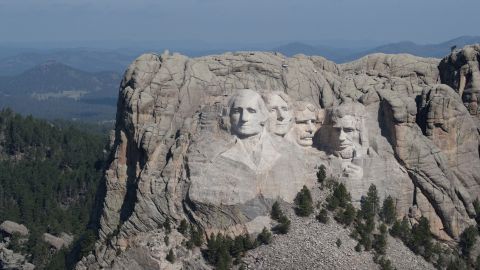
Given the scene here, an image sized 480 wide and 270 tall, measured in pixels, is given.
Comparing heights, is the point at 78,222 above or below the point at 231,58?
below

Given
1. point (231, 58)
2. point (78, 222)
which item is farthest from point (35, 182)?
point (231, 58)

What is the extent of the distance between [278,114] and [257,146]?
2413mm

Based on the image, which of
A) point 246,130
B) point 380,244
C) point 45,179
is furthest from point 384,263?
point 45,179

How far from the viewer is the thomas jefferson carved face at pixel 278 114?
36375 millimetres

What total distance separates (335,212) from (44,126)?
73.5 m

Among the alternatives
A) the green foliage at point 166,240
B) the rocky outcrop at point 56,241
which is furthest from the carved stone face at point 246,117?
the rocky outcrop at point 56,241

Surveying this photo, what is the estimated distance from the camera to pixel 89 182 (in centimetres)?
8481

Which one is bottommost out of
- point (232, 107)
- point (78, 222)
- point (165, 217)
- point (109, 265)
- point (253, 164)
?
point (78, 222)

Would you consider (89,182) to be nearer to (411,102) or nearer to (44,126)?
(44,126)

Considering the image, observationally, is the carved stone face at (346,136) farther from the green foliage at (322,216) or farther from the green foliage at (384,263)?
the green foliage at (384,263)

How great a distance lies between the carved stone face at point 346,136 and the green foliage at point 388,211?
125 inches

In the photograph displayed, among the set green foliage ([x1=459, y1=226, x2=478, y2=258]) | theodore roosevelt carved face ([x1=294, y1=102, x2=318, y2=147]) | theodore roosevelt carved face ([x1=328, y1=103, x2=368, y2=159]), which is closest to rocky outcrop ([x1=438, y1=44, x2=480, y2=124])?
green foliage ([x1=459, y1=226, x2=478, y2=258])

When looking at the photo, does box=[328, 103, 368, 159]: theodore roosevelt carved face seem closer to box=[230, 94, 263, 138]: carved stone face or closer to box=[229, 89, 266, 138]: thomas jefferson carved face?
box=[229, 89, 266, 138]: thomas jefferson carved face

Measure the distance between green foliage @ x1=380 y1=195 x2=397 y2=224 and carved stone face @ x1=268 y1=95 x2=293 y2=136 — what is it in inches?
267
